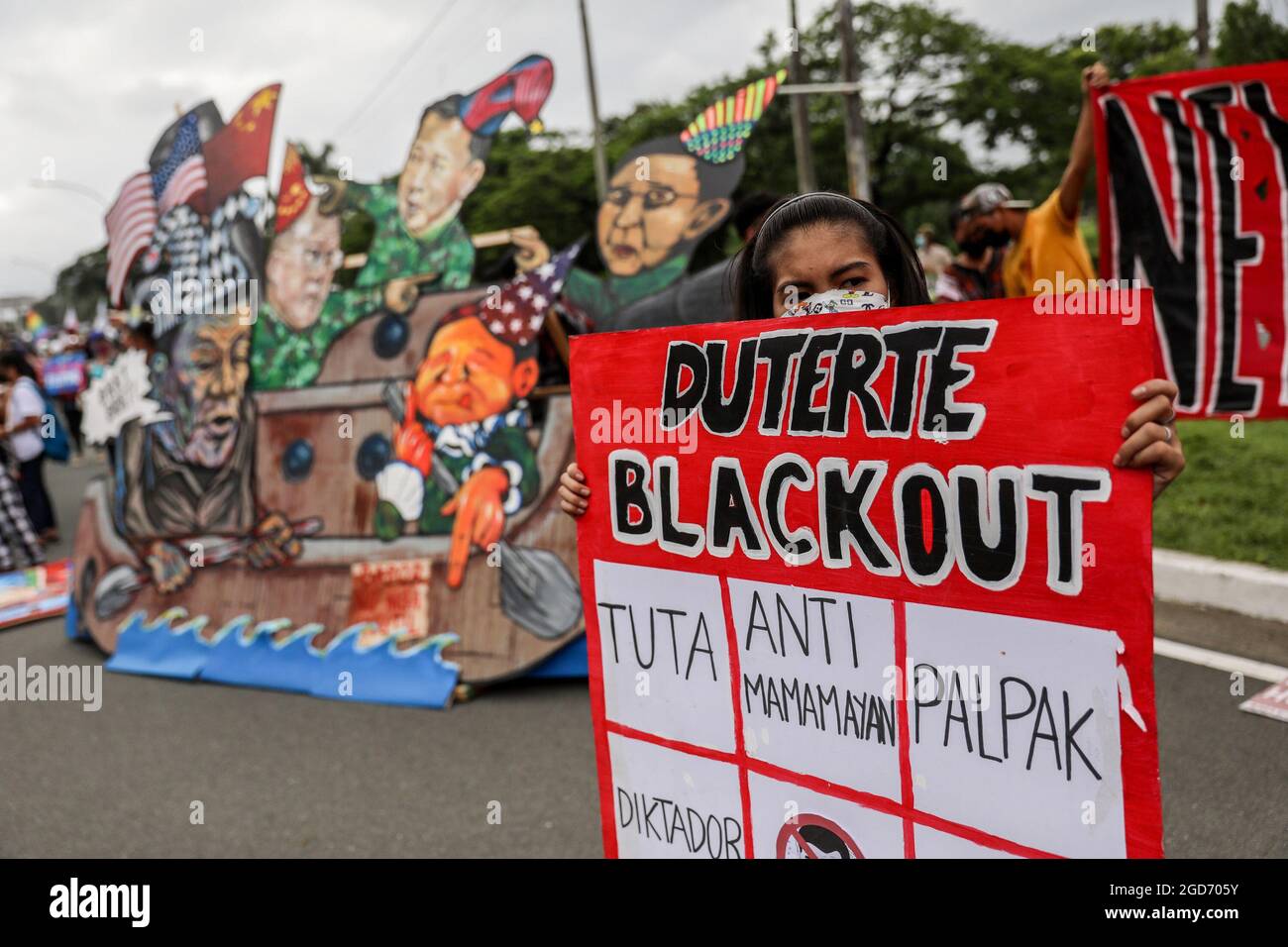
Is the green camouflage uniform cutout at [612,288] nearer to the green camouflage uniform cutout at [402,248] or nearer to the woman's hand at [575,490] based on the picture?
the green camouflage uniform cutout at [402,248]

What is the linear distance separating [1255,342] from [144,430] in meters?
5.95

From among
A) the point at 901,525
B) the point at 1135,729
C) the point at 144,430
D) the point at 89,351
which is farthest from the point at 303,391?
the point at 89,351

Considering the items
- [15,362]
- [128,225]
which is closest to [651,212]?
[128,225]

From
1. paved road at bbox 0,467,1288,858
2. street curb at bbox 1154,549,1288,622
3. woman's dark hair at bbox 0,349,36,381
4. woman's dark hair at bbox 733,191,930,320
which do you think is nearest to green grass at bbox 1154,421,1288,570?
street curb at bbox 1154,549,1288,622

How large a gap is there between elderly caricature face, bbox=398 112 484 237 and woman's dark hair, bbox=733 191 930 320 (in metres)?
3.27

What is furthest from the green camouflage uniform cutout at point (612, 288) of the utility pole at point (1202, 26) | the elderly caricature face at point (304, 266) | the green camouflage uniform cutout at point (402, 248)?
the utility pole at point (1202, 26)

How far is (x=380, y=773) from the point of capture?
11.8 feet

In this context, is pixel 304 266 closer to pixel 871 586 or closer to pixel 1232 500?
pixel 871 586

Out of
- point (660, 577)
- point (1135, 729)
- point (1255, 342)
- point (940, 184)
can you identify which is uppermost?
point (940, 184)

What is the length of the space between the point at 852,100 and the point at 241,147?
446 inches

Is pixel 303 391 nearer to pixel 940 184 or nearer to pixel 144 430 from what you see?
pixel 144 430

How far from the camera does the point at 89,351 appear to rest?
1888 centimetres

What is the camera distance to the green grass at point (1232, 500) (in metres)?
4.53

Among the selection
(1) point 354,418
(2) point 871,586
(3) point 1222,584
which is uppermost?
(1) point 354,418
